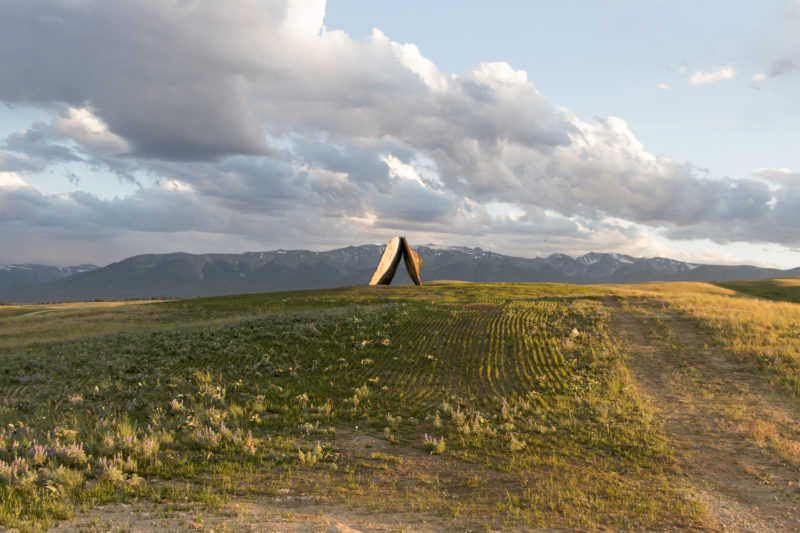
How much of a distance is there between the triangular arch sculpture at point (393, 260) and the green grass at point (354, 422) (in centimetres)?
2964

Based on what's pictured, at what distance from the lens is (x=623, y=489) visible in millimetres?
9484

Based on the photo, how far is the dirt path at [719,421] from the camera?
9008 mm

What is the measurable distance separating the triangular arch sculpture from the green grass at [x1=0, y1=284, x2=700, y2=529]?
29638mm

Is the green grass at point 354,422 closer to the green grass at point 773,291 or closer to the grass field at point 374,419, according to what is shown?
the grass field at point 374,419

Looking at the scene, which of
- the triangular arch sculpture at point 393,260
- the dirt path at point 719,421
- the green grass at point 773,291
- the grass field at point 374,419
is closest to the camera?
the grass field at point 374,419

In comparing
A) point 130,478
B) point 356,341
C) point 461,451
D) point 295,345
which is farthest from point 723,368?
point 130,478

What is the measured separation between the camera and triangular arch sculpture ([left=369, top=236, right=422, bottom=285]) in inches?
2349

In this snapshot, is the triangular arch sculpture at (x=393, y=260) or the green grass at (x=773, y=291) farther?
the green grass at (x=773, y=291)

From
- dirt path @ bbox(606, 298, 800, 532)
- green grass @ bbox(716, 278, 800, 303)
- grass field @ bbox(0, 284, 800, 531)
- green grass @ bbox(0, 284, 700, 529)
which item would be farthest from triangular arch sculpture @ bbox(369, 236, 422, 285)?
green grass @ bbox(716, 278, 800, 303)

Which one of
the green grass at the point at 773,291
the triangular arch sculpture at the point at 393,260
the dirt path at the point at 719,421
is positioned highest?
the triangular arch sculpture at the point at 393,260

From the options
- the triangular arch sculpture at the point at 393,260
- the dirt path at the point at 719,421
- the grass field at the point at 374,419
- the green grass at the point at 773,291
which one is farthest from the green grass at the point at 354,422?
the green grass at the point at 773,291

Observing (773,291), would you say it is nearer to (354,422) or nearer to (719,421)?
(719,421)

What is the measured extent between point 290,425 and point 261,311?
32.0m

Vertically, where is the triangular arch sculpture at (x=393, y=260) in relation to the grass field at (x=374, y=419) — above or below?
above
